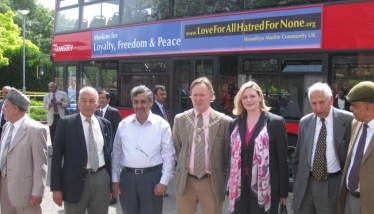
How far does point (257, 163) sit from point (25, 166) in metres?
2.24

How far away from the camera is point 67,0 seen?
12.3 meters

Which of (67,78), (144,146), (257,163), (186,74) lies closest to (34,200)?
(144,146)

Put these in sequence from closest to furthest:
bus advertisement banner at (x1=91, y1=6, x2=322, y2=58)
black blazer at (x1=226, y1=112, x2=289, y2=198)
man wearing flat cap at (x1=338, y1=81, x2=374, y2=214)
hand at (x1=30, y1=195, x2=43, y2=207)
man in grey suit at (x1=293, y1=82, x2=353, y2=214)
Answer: man wearing flat cap at (x1=338, y1=81, x2=374, y2=214) → man in grey suit at (x1=293, y1=82, x2=353, y2=214) → black blazer at (x1=226, y1=112, x2=289, y2=198) → hand at (x1=30, y1=195, x2=43, y2=207) → bus advertisement banner at (x1=91, y1=6, x2=322, y2=58)

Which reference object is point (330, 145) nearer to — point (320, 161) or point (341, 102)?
point (320, 161)

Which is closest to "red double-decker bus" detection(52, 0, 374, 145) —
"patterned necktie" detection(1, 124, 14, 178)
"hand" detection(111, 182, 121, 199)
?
"hand" detection(111, 182, 121, 199)

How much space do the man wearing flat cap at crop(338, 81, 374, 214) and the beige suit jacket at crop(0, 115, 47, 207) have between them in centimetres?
280

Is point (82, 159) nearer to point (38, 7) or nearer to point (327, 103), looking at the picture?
point (327, 103)

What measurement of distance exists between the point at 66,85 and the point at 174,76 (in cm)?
446

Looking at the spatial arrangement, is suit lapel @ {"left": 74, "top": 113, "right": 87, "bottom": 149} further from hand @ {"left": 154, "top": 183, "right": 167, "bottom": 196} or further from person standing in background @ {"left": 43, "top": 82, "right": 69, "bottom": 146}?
person standing in background @ {"left": 43, "top": 82, "right": 69, "bottom": 146}

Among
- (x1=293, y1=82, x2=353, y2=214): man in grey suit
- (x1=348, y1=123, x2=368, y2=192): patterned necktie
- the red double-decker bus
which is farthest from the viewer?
the red double-decker bus

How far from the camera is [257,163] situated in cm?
404

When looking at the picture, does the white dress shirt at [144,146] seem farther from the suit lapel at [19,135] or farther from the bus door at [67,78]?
the bus door at [67,78]

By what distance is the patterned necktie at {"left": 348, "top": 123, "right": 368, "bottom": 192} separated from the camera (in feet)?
12.0

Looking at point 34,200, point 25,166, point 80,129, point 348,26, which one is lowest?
point 34,200
